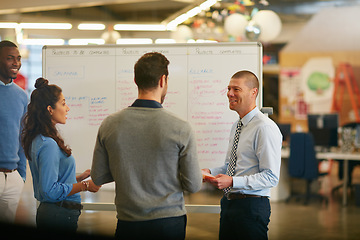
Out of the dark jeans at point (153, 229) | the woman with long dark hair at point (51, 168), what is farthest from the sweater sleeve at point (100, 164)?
the woman with long dark hair at point (51, 168)

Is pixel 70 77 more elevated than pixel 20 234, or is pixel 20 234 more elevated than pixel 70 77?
pixel 70 77

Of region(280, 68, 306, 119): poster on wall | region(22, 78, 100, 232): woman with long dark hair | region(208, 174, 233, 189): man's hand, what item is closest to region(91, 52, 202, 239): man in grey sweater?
region(208, 174, 233, 189): man's hand

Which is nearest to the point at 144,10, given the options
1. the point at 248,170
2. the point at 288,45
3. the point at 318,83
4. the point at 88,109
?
the point at 288,45

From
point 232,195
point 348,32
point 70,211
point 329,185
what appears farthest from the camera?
point 348,32

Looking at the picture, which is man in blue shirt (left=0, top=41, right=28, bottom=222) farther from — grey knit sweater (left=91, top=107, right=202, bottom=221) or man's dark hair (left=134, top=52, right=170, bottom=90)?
man's dark hair (left=134, top=52, right=170, bottom=90)

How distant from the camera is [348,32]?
11.1 meters

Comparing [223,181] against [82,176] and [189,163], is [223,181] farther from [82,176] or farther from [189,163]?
[82,176]

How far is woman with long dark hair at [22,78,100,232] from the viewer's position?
3059mm

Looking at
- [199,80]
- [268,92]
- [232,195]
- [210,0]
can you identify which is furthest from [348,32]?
[232,195]

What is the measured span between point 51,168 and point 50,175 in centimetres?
5

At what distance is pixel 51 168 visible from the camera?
304 cm

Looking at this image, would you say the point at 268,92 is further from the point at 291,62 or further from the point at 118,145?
the point at 118,145

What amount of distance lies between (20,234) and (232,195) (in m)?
1.34

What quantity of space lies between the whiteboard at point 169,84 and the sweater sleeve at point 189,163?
135cm
